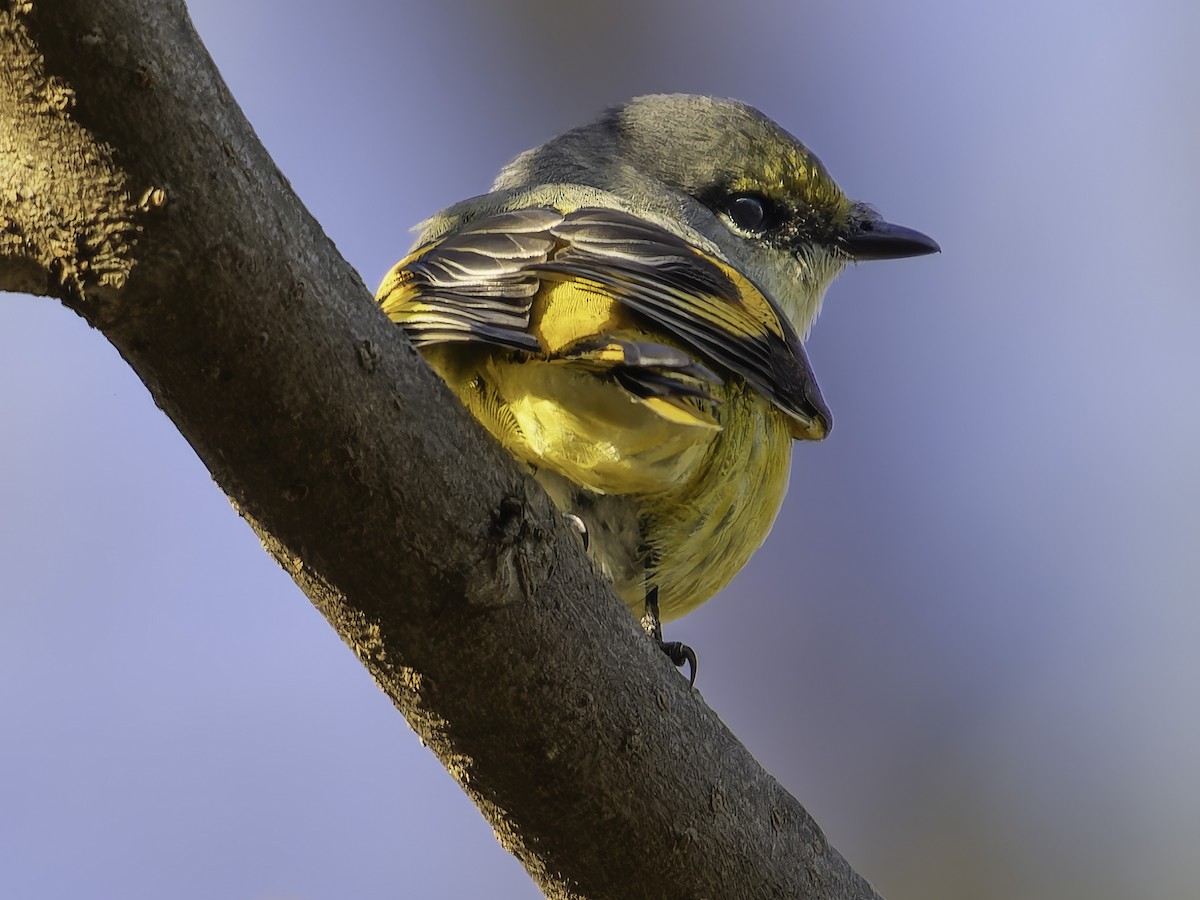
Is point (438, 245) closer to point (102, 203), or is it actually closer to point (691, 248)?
point (691, 248)

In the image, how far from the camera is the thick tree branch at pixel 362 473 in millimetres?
1484

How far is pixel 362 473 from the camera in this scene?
5.71 ft

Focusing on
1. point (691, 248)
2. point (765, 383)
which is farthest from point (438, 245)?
point (765, 383)

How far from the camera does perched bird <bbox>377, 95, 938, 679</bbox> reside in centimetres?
243

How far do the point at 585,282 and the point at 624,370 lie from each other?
0.78 ft

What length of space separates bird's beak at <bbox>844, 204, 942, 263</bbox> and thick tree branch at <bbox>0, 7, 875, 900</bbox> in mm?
2569

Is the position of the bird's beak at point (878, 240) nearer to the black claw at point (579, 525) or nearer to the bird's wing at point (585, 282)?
the bird's wing at point (585, 282)

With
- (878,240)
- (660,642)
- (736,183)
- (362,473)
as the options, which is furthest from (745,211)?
(362,473)

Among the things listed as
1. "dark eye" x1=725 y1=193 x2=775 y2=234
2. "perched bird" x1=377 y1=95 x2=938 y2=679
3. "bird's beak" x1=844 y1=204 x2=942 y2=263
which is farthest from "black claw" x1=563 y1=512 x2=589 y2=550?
"bird's beak" x1=844 y1=204 x2=942 y2=263

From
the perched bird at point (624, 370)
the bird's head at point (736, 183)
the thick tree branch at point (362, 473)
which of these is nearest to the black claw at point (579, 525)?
the perched bird at point (624, 370)

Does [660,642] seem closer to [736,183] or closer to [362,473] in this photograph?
[362,473]

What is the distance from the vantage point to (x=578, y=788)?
207cm

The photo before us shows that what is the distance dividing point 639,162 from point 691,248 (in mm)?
1518

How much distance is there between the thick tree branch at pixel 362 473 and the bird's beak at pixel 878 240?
2.57 metres
